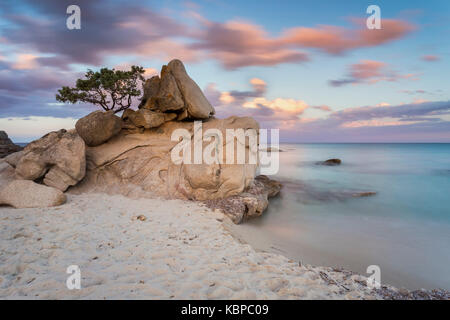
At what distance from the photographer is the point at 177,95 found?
1069 centimetres

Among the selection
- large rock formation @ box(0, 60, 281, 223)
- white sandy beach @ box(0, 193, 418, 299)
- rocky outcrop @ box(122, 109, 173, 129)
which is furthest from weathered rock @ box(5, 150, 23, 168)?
rocky outcrop @ box(122, 109, 173, 129)

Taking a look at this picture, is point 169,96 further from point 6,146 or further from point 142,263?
point 6,146

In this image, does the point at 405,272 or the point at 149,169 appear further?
the point at 149,169

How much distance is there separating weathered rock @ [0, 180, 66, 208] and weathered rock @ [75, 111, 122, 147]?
352cm

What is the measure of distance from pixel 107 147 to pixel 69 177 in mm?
2492

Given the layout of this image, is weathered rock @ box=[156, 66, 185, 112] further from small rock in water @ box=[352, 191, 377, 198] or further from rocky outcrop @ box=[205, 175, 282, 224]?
small rock in water @ box=[352, 191, 377, 198]

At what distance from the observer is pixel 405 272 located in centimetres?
612

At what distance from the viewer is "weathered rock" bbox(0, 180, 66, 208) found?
684 centimetres

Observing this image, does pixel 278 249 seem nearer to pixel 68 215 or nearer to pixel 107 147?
pixel 68 215

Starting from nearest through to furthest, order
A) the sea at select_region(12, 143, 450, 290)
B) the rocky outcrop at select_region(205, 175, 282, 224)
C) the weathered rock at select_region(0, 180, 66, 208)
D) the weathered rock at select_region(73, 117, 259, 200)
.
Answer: the sea at select_region(12, 143, 450, 290) → the weathered rock at select_region(0, 180, 66, 208) → the rocky outcrop at select_region(205, 175, 282, 224) → the weathered rock at select_region(73, 117, 259, 200)

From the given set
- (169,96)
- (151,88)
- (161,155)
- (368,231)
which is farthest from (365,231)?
(151,88)

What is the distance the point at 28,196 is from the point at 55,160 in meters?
1.89
